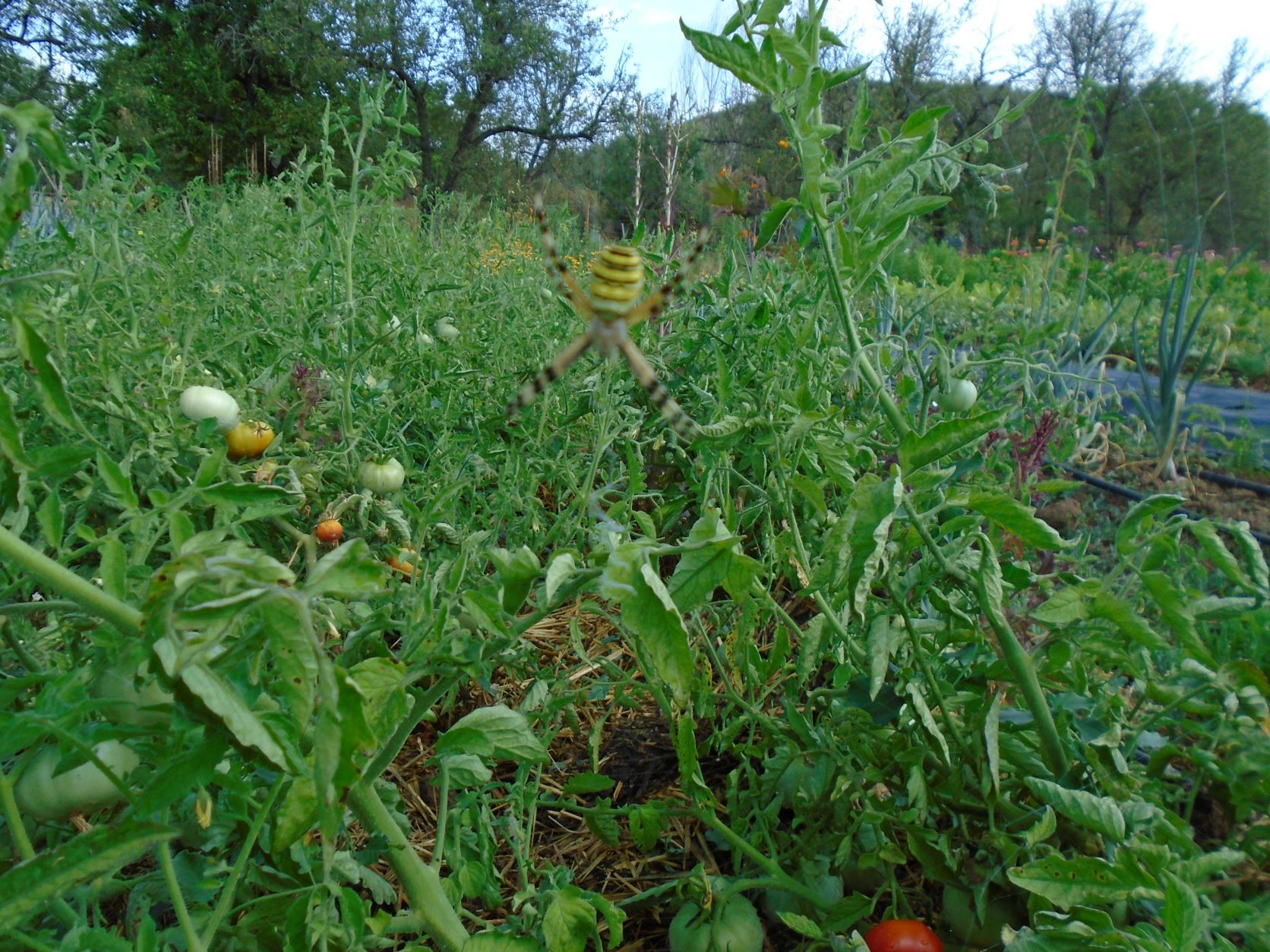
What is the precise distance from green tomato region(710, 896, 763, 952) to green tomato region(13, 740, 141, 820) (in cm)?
69

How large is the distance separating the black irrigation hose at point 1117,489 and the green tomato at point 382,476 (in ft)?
5.71

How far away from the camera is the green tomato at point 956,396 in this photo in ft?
4.09

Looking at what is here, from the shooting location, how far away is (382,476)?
1.45 m

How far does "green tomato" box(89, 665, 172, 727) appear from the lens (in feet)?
2.38

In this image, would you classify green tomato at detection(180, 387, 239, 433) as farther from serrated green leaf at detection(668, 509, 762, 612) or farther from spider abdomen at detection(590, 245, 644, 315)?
serrated green leaf at detection(668, 509, 762, 612)

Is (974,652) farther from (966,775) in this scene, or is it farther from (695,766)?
(695,766)

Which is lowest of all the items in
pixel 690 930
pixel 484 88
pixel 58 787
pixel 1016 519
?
pixel 690 930

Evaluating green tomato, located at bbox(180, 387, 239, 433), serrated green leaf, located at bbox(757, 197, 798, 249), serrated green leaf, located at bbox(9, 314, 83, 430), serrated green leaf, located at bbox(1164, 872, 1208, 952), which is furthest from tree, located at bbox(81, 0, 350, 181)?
serrated green leaf, located at bbox(1164, 872, 1208, 952)

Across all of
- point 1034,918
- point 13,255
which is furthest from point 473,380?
point 1034,918

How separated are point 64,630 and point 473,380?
1074 mm

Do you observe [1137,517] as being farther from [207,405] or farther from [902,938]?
[207,405]

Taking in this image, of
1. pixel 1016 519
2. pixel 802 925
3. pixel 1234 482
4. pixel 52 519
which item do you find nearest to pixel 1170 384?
pixel 1234 482

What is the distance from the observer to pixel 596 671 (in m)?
1.73

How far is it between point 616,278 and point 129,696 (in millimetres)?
697
